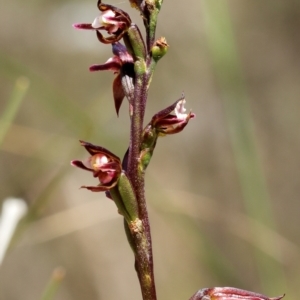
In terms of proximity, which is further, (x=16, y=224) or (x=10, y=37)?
(x=10, y=37)

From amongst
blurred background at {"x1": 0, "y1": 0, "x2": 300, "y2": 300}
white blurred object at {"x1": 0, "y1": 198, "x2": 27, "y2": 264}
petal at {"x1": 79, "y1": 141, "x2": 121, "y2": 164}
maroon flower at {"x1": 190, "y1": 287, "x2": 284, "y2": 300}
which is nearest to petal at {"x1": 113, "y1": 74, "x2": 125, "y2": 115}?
petal at {"x1": 79, "y1": 141, "x2": 121, "y2": 164}

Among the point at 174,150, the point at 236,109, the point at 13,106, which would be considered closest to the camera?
the point at 13,106

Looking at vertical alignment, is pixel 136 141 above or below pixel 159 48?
below

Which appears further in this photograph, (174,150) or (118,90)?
(174,150)

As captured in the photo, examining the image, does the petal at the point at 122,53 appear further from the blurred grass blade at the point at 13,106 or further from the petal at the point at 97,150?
the blurred grass blade at the point at 13,106

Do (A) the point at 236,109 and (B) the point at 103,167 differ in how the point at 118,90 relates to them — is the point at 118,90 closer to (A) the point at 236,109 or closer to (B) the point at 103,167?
(B) the point at 103,167

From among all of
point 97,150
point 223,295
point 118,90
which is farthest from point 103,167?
point 223,295

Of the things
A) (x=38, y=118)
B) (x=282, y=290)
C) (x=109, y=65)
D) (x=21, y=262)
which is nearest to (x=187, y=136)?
(x=38, y=118)

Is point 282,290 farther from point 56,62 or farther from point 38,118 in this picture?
point 56,62

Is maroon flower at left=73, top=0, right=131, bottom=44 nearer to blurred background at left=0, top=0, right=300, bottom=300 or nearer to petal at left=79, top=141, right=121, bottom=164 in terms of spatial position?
petal at left=79, top=141, right=121, bottom=164
